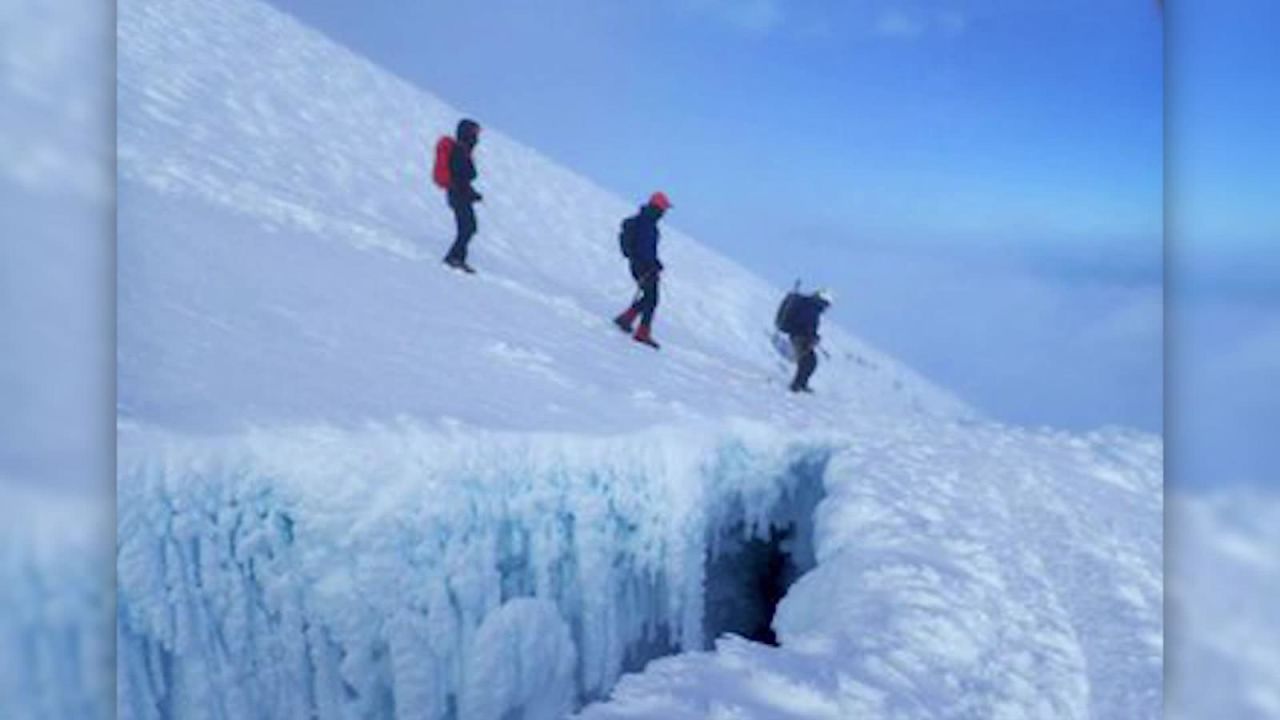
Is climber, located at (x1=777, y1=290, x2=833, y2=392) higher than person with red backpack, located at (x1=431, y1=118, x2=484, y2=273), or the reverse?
person with red backpack, located at (x1=431, y1=118, x2=484, y2=273)

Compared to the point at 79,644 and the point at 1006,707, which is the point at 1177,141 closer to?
the point at 1006,707

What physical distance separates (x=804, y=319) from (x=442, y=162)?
0.93 m

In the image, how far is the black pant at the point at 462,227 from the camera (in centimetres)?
275

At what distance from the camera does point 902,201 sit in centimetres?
291

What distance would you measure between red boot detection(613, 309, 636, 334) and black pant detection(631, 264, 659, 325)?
10mm

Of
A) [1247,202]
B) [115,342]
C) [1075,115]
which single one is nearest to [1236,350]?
[1247,202]

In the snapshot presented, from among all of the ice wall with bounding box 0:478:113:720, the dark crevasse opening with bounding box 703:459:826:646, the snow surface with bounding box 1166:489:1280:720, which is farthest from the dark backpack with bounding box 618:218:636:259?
the snow surface with bounding box 1166:489:1280:720

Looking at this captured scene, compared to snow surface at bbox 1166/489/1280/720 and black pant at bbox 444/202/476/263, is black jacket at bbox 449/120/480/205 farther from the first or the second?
snow surface at bbox 1166/489/1280/720

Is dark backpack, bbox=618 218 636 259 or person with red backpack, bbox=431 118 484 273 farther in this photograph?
dark backpack, bbox=618 218 636 259

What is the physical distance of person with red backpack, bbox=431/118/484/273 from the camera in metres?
2.61

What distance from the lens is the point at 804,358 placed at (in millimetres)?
2920

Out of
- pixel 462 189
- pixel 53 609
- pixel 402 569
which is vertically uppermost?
pixel 462 189

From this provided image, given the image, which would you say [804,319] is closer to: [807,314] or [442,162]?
[807,314]

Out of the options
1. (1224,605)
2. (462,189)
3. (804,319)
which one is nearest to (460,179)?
(462,189)
